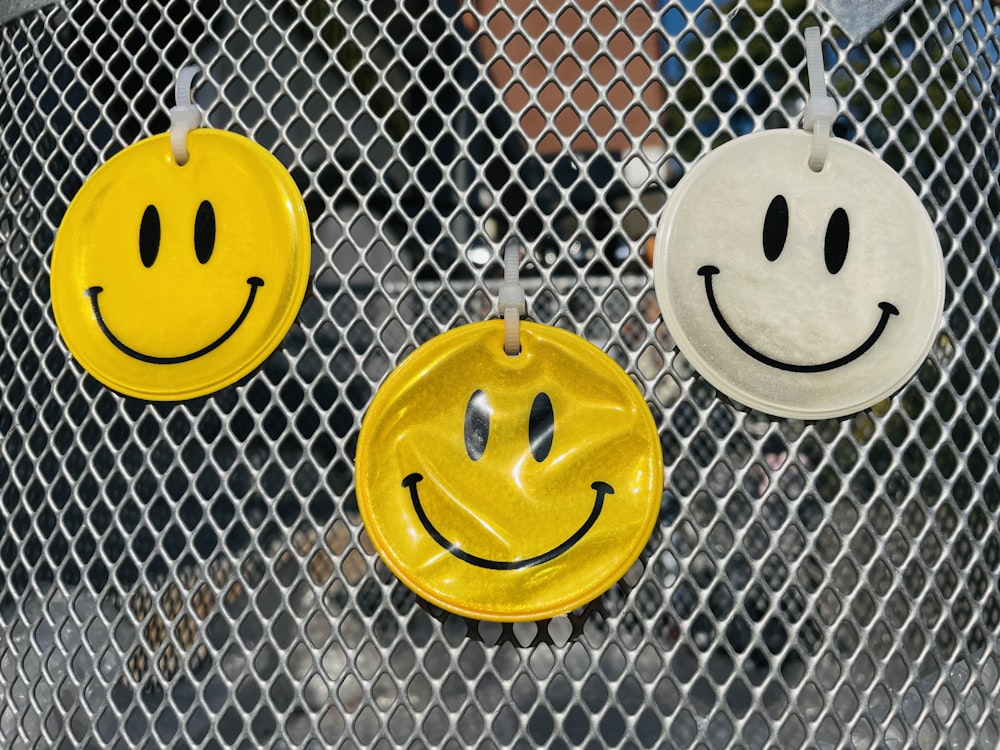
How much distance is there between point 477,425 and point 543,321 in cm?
20

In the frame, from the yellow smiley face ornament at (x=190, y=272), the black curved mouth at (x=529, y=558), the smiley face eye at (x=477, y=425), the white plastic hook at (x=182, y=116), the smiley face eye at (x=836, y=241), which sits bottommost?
the black curved mouth at (x=529, y=558)

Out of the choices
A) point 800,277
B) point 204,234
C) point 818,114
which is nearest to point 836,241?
point 800,277

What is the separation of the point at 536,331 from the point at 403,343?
0.22 m

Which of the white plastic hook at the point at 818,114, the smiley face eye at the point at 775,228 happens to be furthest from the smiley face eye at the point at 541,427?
the white plastic hook at the point at 818,114

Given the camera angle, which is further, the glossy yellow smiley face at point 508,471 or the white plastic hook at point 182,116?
the white plastic hook at point 182,116

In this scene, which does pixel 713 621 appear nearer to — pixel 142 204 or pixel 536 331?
pixel 536 331

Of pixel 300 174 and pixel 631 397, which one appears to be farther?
pixel 300 174

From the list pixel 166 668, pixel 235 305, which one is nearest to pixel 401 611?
pixel 166 668

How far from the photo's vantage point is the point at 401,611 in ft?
4.21

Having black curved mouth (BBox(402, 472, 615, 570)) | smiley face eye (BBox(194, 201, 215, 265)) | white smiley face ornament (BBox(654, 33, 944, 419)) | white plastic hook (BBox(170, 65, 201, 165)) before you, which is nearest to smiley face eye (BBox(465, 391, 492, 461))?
black curved mouth (BBox(402, 472, 615, 570))

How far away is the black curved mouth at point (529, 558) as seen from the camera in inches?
49.1

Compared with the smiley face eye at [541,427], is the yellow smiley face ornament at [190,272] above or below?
above

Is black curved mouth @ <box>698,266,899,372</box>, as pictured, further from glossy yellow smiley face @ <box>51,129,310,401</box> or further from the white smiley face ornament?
glossy yellow smiley face @ <box>51,129,310,401</box>

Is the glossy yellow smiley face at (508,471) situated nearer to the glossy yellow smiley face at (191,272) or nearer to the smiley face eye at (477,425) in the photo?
the smiley face eye at (477,425)
